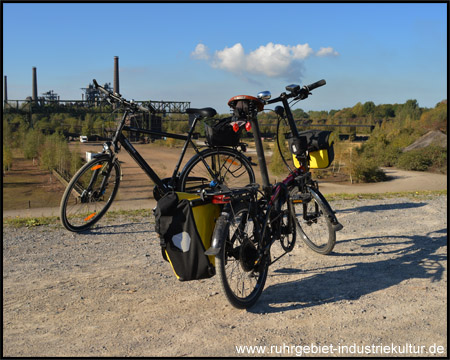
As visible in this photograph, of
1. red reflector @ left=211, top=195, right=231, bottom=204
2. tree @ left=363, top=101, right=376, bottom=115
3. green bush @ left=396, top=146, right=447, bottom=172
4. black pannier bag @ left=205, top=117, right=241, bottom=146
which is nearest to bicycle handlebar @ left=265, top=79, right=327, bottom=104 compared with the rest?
black pannier bag @ left=205, top=117, right=241, bottom=146

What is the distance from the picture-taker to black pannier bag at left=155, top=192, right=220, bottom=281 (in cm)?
348

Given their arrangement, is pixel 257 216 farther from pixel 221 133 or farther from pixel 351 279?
pixel 221 133

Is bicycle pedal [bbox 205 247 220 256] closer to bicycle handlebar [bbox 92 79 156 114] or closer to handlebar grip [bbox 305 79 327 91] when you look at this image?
bicycle handlebar [bbox 92 79 156 114]

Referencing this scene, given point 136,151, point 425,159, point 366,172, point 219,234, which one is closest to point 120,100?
point 136,151

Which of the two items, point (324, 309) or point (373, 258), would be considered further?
point (373, 258)

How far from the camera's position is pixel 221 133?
4.98 m

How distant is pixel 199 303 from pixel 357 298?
1303 millimetres

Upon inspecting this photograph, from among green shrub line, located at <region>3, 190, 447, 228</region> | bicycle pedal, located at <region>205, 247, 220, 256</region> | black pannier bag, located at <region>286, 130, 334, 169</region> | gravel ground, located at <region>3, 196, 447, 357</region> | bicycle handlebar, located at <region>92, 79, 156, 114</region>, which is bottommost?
gravel ground, located at <region>3, 196, 447, 357</region>

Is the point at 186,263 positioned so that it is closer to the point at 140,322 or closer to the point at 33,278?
the point at 140,322

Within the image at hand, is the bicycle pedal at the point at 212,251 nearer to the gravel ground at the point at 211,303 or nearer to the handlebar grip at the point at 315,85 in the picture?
the gravel ground at the point at 211,303

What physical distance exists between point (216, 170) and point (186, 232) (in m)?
1.96

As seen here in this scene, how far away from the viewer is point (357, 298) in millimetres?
3990

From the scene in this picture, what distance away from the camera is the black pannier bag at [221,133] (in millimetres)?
4957

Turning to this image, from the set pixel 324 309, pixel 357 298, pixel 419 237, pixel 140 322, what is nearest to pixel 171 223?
pixel 140 322
